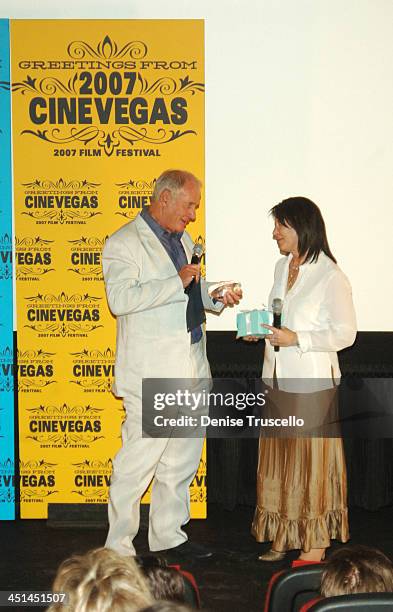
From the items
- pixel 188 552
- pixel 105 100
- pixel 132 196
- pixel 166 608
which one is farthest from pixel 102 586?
pixel 105 100

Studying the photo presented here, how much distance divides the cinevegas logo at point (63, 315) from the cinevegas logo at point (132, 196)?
1.84 ft

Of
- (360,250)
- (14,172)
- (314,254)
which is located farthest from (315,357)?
(14,172)

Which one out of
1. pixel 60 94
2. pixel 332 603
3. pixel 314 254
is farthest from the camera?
pixel 60 94

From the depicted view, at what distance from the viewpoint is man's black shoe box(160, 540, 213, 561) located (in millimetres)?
4336

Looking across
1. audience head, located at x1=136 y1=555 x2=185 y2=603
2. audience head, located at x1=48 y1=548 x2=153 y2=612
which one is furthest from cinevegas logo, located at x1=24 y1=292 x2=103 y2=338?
audience head, located at x1=48 y1=548 x2=153 y2=612

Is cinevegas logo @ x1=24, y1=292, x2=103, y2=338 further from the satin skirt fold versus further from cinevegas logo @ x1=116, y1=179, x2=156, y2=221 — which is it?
the satin skirt fold

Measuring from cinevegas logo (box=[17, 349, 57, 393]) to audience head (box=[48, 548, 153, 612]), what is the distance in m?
3.41

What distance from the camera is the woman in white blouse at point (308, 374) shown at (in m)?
4.01

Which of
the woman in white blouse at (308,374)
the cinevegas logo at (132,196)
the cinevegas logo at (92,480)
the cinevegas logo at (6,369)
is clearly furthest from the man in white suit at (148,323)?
the cinevegas logo at (6,369)

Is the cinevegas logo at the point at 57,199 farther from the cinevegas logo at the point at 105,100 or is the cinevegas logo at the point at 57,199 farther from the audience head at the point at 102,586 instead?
the audience head at the point at 102,586

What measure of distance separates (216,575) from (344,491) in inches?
30.2

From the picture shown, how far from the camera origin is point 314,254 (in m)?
4.04

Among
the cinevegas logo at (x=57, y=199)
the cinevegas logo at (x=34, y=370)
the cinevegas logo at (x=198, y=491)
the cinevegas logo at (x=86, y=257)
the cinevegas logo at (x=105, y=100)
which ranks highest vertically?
the cinevegas logo at (x=105, y=100)

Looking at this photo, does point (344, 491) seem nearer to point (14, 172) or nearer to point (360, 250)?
point (360, 250)
